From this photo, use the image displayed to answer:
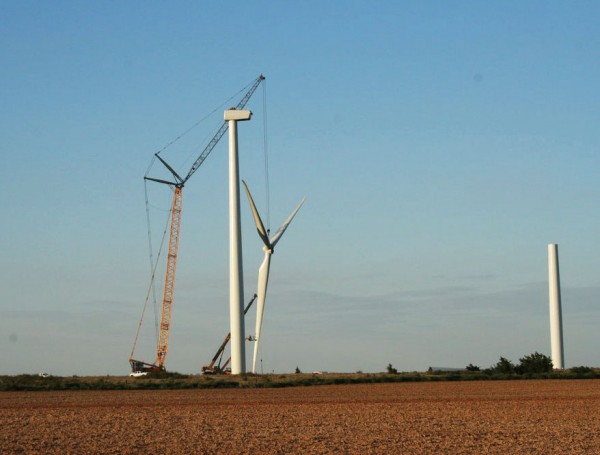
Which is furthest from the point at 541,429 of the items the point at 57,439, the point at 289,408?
the point at 57,439

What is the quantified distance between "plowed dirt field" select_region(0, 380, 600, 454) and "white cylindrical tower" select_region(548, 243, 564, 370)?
47.3 metres

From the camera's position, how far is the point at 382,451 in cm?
4031

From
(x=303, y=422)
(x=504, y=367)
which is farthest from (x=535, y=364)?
(x=303, y=422)

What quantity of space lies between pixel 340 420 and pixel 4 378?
2506 inches

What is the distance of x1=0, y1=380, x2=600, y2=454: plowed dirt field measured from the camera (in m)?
42.0

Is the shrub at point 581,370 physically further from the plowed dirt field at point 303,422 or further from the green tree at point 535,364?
the plowed dirt field at point 303,422

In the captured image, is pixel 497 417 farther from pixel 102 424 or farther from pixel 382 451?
pixel 102 424

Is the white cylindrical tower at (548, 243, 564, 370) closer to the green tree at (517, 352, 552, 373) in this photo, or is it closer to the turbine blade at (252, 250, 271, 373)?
the green tree at (517, 352, 552, 373)

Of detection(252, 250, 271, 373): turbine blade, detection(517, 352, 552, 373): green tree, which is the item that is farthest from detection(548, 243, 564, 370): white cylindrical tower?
detection(252, 250, 271, 373): turbine blade

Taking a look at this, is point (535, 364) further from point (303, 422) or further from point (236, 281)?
point (303, 422)

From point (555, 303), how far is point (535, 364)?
454 inches

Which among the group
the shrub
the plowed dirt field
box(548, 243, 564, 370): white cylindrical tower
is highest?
box(548, 243, 564, 370): white cylindrical tower

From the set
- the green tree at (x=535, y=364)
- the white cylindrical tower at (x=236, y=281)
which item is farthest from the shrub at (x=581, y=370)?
the white cylindrical tower at (x=236, y=281)

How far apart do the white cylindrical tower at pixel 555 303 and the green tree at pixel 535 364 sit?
5479 millimetres
